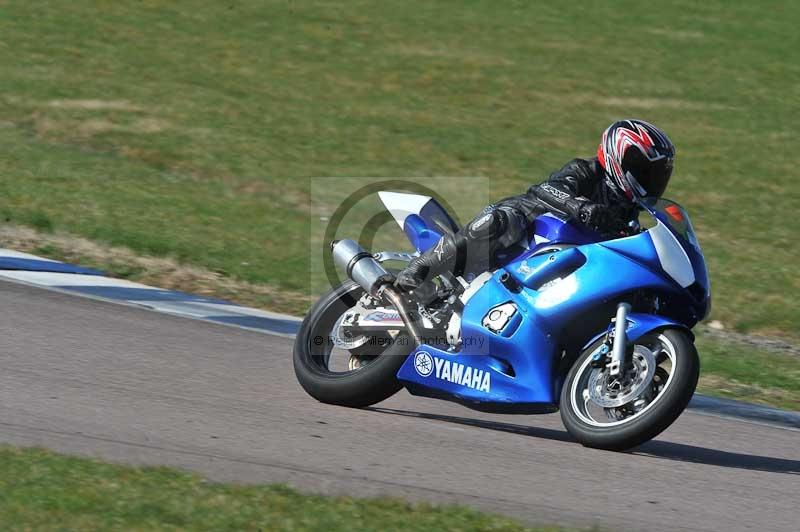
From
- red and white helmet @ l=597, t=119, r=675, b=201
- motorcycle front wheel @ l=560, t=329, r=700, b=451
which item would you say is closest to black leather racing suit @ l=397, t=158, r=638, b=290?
red and white helmet @ l=597, t=119, r=675, b=201

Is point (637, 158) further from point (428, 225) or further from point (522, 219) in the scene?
point (428, 225)

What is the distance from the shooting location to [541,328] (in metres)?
6.62

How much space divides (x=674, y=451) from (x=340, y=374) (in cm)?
185

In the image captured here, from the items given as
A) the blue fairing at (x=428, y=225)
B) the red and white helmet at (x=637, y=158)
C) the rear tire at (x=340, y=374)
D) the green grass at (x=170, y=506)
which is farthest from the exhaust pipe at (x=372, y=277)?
the green grass at (x=170, y=506)

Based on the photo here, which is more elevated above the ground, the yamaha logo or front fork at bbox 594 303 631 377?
front fork at bbox 594 303 631 377

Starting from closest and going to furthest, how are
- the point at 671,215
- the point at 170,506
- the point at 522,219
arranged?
the point at 170,506 → the point at 671,215 → the point at 522,219

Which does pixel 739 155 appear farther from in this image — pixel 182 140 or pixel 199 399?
pixel 199 399

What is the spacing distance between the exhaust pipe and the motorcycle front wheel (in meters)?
0.93

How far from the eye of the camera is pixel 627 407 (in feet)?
20.9

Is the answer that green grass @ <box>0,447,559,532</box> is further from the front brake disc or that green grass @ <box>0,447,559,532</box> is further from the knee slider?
the knee slider

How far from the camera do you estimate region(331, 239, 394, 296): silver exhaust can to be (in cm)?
710

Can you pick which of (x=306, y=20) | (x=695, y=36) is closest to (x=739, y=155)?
(x=695, y=36)

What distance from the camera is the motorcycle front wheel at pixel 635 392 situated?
607cm

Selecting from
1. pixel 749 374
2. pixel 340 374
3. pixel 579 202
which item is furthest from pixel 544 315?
pixel 749 374
